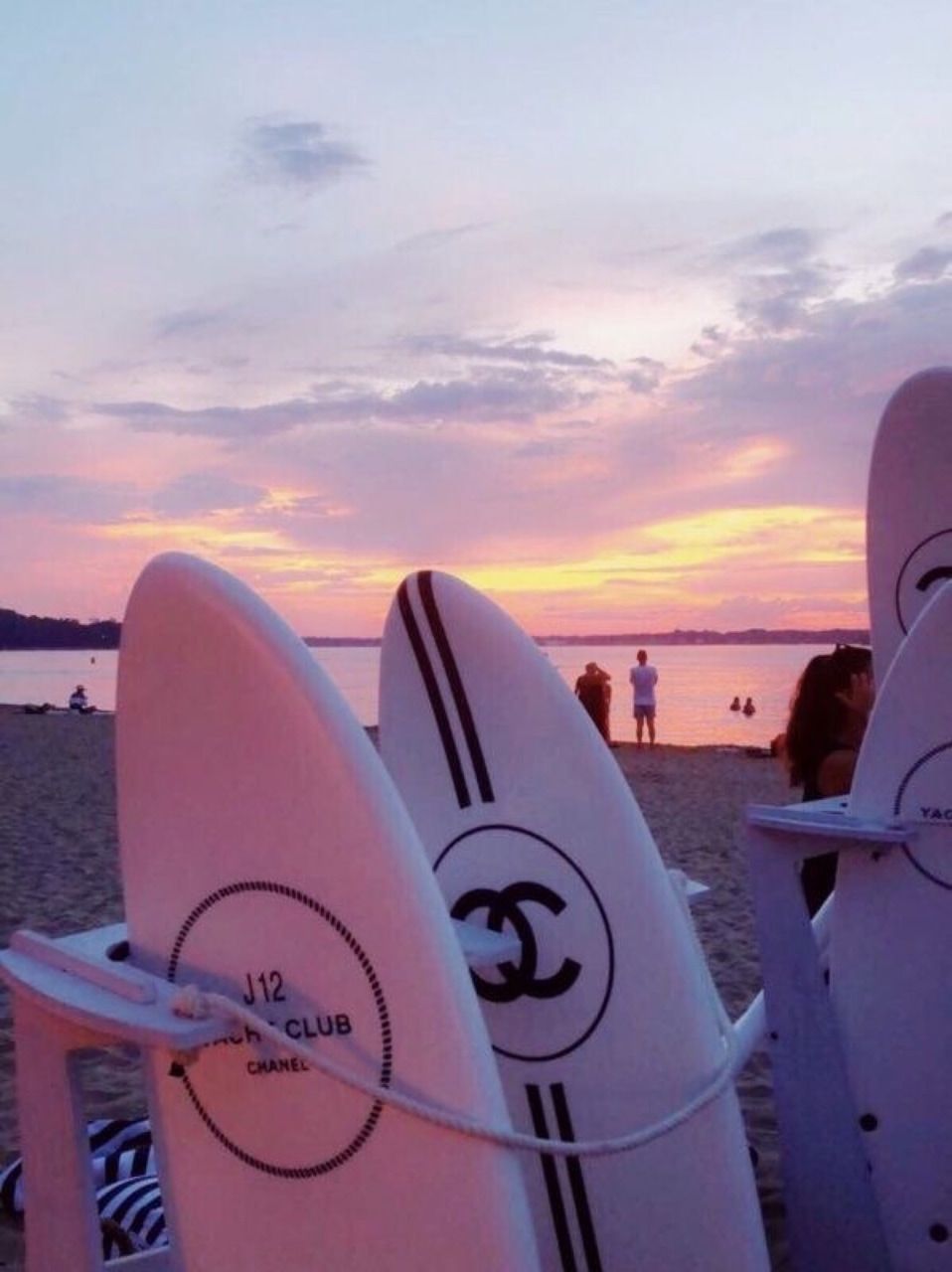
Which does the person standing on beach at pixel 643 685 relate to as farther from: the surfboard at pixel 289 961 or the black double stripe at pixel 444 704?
the surfboard at pixel 289 961

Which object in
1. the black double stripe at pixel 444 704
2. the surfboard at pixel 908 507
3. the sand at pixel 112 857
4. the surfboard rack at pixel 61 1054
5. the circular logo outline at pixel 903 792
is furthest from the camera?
the sand at pixel 112 857

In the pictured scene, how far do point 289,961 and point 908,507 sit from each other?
231 cm

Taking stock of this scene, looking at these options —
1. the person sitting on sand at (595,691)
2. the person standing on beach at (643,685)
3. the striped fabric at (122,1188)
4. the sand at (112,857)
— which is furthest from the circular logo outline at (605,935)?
the person standing on beach at (643,685)

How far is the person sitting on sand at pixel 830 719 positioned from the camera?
14.1 feet

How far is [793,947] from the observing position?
3.11 m

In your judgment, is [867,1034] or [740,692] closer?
[867,1034]

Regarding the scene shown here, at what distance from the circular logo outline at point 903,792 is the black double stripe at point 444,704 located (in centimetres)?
110

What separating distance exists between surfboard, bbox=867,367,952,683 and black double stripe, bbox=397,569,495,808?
5.10 ft

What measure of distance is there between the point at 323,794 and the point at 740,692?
71104 mm

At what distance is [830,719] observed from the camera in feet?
14.5

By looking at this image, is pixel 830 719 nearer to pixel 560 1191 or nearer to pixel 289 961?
pixel 560 1191

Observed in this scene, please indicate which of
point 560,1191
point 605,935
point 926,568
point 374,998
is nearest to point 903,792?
point 926,568

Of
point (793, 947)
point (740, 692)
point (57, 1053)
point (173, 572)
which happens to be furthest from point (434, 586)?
point (740, 692)

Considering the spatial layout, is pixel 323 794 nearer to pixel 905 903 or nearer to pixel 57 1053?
pixel 57 1053
